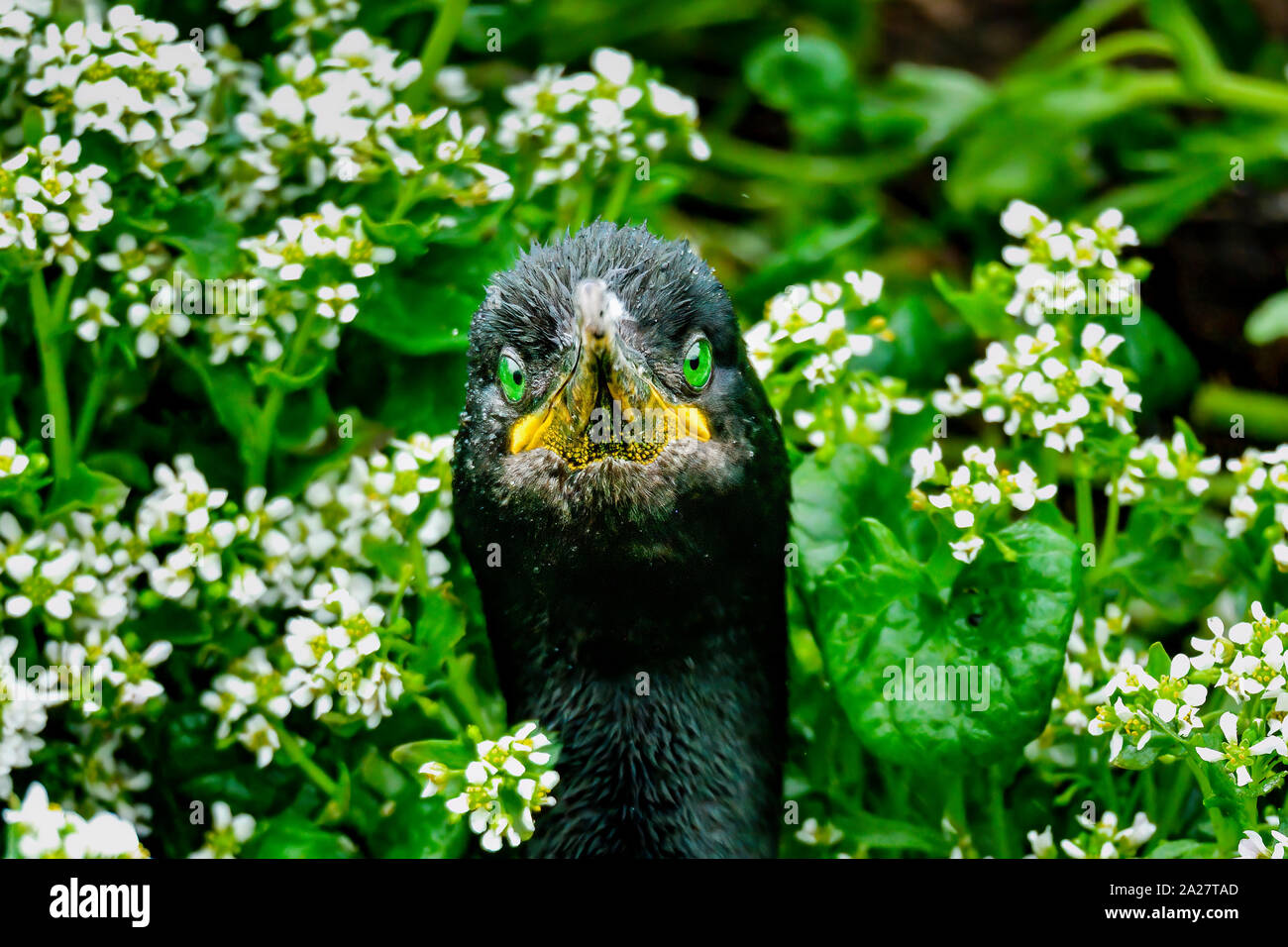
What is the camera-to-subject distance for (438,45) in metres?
2.29

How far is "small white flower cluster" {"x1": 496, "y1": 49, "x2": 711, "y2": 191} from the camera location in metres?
2.20

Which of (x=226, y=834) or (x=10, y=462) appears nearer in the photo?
(x=10, y=462)

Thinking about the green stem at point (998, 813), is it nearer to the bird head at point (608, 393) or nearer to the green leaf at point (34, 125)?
the bird head at point (608, 393)

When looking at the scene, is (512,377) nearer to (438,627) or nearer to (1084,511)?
(438,627)

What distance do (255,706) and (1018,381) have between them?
1.20 meters

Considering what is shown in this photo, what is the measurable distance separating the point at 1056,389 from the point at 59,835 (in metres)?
1.40

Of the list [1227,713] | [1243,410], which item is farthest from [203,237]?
[1243,410]

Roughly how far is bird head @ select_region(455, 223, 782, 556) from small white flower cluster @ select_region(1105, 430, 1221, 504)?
1.75 feet

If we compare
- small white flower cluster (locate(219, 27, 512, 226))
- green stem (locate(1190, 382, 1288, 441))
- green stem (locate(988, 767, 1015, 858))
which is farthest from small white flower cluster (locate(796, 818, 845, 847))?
green stem (locate(1190, 382, 1288, 441))

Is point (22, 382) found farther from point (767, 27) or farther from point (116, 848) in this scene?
point (767, 27)

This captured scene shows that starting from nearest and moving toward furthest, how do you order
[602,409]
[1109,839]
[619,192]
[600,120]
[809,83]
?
1. [602,409]
2. [1109,839]
3. [600,120]
4. [619,192]
5. [809,83]

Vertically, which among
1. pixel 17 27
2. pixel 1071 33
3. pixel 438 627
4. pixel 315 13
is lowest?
pixel 438 627

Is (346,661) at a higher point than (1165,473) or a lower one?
lower

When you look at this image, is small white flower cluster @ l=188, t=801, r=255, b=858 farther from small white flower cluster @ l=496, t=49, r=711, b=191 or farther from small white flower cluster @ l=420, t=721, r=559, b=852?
small white flower cluster @ l=496, t=49, r=711, b=191
